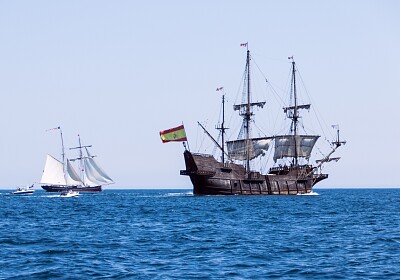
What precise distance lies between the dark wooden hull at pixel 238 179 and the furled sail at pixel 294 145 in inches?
200

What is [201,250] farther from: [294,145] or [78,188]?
[78,188]

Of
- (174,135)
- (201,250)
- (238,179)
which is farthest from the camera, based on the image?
(238,179)

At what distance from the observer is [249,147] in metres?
115

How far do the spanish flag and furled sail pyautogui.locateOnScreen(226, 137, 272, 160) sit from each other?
21.8 metres

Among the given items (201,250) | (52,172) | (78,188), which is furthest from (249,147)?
(201,250)

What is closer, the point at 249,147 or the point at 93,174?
the point at 249,147

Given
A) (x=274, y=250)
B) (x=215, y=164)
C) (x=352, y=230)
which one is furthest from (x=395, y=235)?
(x=215, y=164)

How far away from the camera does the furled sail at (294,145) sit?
4808 inches

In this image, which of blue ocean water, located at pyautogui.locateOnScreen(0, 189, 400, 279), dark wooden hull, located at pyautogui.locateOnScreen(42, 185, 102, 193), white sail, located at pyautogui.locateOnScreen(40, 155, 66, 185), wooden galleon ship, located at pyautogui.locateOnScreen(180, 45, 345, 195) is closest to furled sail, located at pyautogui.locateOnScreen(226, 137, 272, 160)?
wooden galleon ship, located at pyautogui.locateOnScreen(180, 45, 345, 195)

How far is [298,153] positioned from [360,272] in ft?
323

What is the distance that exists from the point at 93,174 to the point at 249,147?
195ft

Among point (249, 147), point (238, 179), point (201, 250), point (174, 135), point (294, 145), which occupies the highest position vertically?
point (294, 145)

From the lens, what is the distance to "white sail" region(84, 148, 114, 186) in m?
162

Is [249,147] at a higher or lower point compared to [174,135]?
lower
